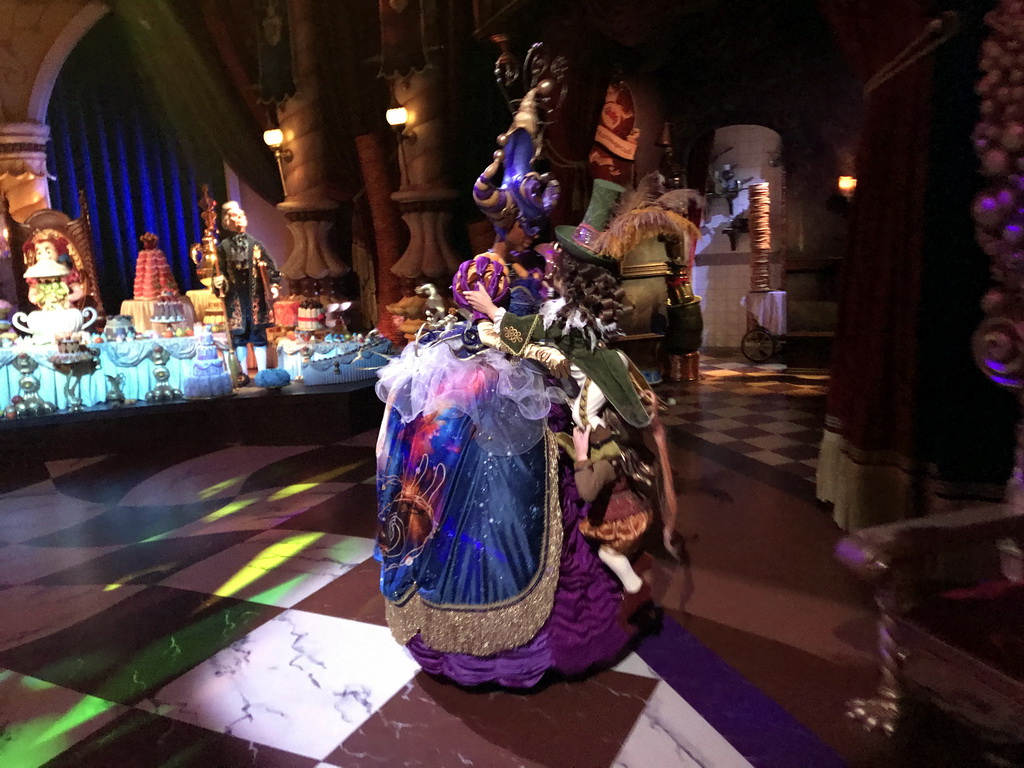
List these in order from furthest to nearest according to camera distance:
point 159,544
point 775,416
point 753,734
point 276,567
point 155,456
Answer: point 775,416 < point 155,456 < point 159,544 < point 276,567 < point 753,734

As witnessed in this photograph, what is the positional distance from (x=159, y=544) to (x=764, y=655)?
9.09ft

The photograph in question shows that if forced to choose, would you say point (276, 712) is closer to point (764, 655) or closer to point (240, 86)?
point (764, 655)

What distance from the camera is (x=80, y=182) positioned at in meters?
8.63

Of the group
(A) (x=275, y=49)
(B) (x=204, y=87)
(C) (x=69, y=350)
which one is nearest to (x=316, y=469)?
(C) (x=69, y=350)

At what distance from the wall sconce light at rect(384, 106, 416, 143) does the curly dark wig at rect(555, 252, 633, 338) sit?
189 inches

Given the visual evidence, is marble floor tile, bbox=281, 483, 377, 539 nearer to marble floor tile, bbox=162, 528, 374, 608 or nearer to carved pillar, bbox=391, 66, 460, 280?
marble floor tile, bbox=162, 528, 374, 608

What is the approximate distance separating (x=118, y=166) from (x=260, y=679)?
9076mm

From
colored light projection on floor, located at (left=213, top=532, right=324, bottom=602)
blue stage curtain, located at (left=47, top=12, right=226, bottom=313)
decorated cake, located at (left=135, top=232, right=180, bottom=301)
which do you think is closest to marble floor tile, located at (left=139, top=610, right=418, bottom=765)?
colored light projection on floor, located at (left=213, top=532, right=324, bottom=602)

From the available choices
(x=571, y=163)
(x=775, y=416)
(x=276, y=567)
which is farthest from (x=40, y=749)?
(x=571, y=163)

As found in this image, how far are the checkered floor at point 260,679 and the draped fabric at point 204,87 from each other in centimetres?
521

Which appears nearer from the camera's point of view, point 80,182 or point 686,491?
point 686,491

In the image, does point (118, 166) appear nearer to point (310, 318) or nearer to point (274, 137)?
point (274, 137)

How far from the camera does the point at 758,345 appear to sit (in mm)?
7867

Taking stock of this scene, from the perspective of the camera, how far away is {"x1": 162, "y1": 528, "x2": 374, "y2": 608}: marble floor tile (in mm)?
2645
